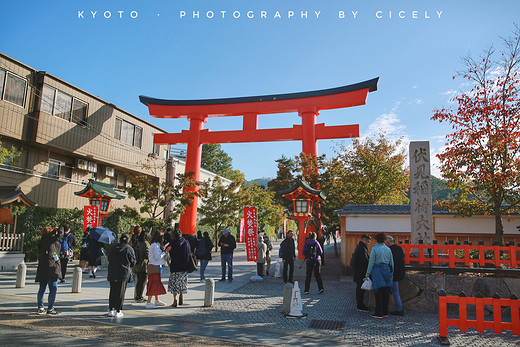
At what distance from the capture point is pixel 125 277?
6609mm

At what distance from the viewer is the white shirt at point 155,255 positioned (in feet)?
24.4

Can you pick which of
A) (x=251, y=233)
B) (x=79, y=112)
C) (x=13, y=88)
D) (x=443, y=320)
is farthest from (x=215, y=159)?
(x=443, y=320)

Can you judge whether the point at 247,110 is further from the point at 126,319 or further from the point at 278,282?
the point at 126,319

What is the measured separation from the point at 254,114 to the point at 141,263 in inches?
561

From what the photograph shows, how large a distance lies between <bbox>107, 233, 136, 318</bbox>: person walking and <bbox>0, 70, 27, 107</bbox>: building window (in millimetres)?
13775

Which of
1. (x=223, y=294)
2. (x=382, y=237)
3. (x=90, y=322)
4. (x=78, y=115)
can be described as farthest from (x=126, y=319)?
(x=78, y=115)

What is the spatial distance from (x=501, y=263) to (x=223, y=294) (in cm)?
732

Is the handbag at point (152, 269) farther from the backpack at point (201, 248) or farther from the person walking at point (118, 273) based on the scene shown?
the backpack at point (201, 248)

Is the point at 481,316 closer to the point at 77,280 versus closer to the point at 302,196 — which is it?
the point at 302,196

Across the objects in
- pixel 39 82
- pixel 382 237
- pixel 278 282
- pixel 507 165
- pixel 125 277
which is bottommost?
pixel 278 282

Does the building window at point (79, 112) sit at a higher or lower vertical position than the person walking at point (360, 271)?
higher

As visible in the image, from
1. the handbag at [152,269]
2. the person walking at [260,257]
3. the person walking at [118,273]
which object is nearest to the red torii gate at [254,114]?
the person walking at [260,257]

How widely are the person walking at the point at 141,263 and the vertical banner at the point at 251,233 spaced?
16.8 ft

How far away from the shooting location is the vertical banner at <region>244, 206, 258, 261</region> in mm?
12805
